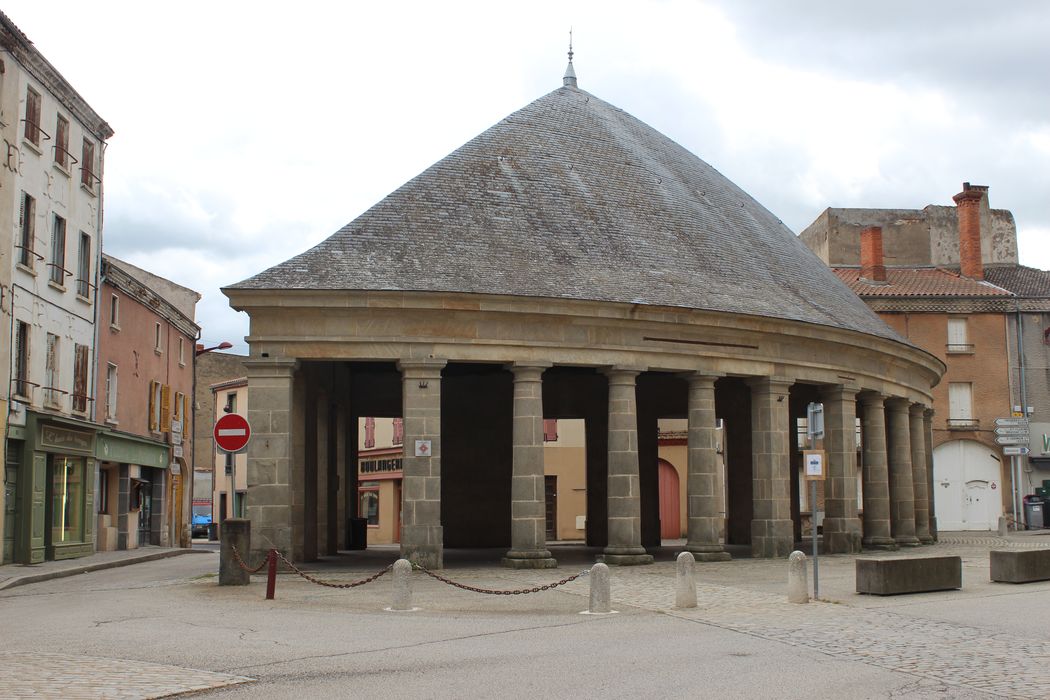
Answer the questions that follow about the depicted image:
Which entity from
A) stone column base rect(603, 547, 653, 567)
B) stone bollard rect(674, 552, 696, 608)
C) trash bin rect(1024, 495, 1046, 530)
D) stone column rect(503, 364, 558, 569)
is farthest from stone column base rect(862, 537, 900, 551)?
trash bin rect(1024, 495, 1046, 530)

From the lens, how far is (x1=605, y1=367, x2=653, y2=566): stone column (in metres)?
25.8

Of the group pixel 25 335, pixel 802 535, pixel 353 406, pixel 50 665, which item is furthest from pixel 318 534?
pixel 50 665

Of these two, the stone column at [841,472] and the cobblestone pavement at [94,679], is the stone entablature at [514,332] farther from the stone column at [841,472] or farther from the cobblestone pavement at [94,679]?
the cobblestone pavement at [94,679]

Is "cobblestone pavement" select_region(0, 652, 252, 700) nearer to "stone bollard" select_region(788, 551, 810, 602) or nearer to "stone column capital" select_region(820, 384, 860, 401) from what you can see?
"stone bollard" select_region(788, 551, 810, 602)

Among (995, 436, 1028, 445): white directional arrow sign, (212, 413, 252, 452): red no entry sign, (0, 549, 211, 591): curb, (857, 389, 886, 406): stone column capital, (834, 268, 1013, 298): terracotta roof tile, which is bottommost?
(0, 549, 211, 591): curb

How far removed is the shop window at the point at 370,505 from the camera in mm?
55344

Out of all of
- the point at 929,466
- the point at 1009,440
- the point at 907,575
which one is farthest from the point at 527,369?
the point at 1009,440

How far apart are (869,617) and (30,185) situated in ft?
73.3

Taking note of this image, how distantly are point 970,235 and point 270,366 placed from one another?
40370 mm

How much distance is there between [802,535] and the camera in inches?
1613

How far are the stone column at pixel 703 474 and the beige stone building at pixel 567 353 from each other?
2.0 inches

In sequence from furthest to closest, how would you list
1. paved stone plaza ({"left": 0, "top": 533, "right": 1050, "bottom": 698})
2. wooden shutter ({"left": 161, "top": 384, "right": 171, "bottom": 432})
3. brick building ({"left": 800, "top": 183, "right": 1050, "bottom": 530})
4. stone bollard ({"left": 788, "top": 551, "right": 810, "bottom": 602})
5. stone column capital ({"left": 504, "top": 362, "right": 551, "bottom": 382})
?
brick building ({"left": 800, "top": 183, "right": 1050, "bottom": 530}) < wooden shutter ({"left": 161, "top": 384, "right": 171, "bottom": 432}) < stone column capital ({"left": 504, "top": 362, "right": 551, "bottom": 382}) < stone bollard ({"left": 788, "top": 551, "right": 810, "bottom": 602}) < paved stone plaza ({"left": 0, "top": 533, "right": 1050, "bottom": 698})

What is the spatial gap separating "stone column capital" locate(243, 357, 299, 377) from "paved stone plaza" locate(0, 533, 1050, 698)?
13.8 feet

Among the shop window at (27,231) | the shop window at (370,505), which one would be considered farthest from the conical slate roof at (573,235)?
the shop window at (370,505)
